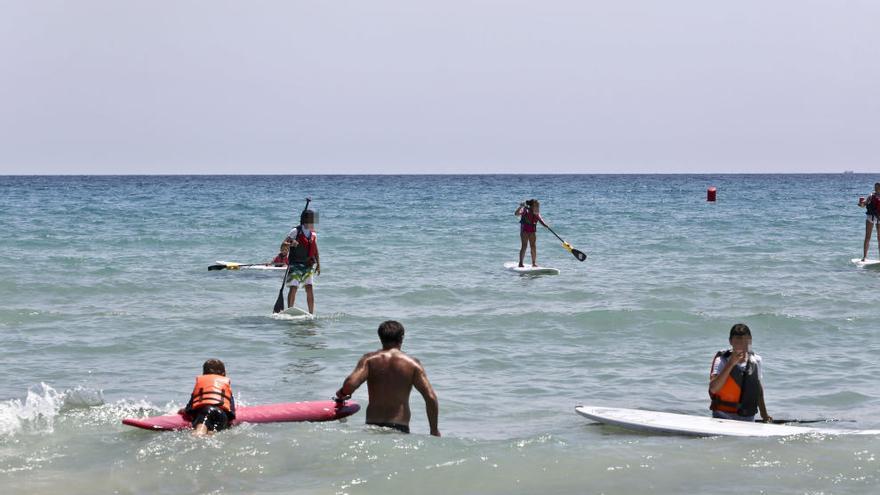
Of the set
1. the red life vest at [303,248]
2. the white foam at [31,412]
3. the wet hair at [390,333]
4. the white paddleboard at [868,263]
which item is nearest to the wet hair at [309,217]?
the red life vest at [303,248]

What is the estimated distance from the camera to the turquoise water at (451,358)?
23.9 ft

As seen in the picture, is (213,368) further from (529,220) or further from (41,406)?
(529,220)

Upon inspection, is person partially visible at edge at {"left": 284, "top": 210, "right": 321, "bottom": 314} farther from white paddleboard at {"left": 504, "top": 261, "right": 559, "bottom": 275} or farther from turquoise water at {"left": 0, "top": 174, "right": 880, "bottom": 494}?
white paddleboard at {"left": 504, "top": 261, "right": 559, "bottom": 275}

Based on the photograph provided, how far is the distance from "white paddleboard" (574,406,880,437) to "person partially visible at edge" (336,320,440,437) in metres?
1.84

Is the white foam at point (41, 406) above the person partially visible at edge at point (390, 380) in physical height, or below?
below

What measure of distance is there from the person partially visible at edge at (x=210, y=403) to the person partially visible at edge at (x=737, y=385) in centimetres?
386

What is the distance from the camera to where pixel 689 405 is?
9.62 m

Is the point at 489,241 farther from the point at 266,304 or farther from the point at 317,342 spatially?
the point at 317,342

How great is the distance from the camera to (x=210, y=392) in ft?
25.6

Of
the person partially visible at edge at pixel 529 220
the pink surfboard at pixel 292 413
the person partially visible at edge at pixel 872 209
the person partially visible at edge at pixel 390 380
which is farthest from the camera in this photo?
the person partially visible at edge at pixel 872 209

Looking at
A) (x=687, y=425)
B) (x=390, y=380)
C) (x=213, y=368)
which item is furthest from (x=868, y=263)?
(x=213, y=368)

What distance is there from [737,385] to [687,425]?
1.69 ft

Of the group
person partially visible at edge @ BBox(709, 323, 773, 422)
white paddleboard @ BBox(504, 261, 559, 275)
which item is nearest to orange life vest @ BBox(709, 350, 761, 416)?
person partially visible at edge @ BBox(709, 323, 773, 422)

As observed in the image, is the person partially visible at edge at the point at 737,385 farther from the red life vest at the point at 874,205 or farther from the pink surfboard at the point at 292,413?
the red life vest at the point at 874,205
